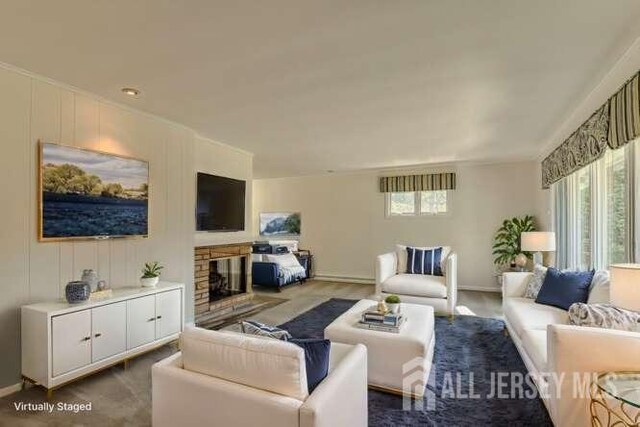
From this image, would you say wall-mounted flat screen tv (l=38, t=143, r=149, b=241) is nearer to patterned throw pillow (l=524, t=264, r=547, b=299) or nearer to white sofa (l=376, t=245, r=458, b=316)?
white sofa (l=376, t=245, r=458, b=316)

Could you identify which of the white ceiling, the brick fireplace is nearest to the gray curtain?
the white ceiling

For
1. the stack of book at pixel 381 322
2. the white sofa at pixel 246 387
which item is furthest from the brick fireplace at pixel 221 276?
the white sofa at pixel 246 387

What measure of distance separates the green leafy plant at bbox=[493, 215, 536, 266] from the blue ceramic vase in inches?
231

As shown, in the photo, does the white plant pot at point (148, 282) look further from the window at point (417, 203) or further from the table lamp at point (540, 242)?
the window at point (417, 203)

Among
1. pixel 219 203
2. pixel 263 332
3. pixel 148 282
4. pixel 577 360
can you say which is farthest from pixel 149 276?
pixel 577 360

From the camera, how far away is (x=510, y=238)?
5691 millimetres

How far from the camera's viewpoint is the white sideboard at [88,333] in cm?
239

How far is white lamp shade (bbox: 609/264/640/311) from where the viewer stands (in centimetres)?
193

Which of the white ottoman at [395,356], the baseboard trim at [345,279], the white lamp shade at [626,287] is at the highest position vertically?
the white lamp shade at [626,287]

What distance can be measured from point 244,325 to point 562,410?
179 cm

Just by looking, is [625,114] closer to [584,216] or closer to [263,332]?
[584,216]

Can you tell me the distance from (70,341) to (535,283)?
4219 millimetres

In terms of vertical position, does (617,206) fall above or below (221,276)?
above

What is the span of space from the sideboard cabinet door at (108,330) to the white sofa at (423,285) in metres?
3.12
